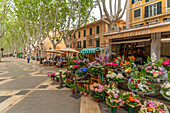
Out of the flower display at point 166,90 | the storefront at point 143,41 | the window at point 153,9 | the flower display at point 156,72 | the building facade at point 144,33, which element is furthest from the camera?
the window at point 153,9

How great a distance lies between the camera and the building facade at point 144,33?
427 centimetres

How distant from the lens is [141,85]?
7.81ft

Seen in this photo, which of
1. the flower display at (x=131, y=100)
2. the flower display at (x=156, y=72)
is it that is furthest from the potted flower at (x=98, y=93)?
the flower display at (x=156, y=72)

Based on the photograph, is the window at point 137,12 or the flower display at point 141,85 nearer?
the flower display at point 141,85

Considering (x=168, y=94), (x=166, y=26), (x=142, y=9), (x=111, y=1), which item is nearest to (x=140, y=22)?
(x=142, y=9)

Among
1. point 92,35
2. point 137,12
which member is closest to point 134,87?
point 137,12

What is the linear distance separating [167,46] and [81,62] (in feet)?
25.4

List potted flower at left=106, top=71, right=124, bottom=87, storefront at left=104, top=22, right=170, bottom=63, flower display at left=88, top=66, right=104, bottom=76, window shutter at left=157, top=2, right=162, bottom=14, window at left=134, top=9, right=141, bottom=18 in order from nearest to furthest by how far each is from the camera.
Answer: potted flower at left=106, top=71, right=124, bottom=87, flower display at left=88, top=66, right=104, bottom=76, storefront at left=104, top=22, right=170, bottom=63, window shutter at left=157, top=2, right=162, bottom=14, window at left=134, top=9, right=141, bottom=18

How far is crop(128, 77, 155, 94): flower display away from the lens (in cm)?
235

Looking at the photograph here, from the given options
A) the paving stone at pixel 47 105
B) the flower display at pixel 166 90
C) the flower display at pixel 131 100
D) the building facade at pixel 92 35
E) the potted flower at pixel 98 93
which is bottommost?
the paving stone at pixel 47 105

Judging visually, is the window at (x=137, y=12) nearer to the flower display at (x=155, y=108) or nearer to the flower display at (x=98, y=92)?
the flower display at (x=98, y=92)

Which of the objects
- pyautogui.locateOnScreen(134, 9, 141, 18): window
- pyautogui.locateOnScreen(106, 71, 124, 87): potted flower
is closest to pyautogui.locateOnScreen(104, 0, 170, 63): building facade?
pyautogui.locateOnScreen(134, 9, 141, 18): window

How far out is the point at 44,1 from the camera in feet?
39.4

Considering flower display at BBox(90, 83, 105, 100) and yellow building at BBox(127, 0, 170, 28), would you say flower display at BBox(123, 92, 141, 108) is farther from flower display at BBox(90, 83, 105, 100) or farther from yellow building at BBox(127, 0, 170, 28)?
yellow building at BBox(127, 0, 170, 28)
